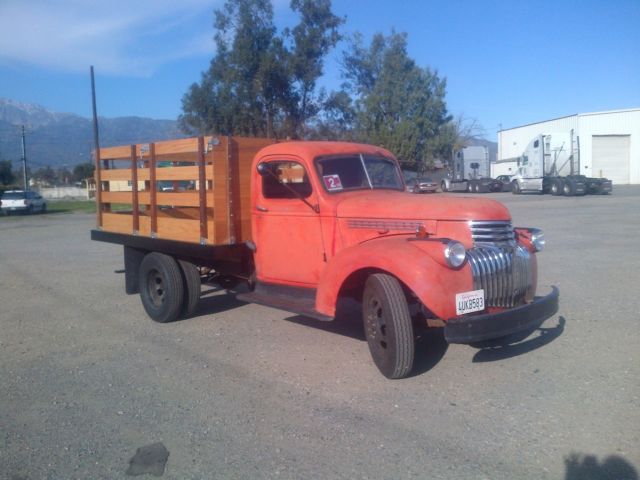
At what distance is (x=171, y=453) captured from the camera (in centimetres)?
369

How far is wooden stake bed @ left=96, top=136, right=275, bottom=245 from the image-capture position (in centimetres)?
620

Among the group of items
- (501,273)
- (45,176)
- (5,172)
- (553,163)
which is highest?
(45,176)

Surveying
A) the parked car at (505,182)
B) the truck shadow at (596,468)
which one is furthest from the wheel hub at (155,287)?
the parked car at (505,182)

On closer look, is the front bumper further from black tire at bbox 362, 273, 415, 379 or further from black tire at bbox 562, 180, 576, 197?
black tire at bbox 562, 180, 576, 197

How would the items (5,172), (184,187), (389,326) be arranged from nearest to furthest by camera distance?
(389,326)
(184,187)
(5,172)

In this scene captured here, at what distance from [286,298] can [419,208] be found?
1.72 m

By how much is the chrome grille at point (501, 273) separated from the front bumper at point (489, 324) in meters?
0.22

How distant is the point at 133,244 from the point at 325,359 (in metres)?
3.41

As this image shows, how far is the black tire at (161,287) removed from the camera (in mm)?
6805

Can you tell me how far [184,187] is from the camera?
786cm

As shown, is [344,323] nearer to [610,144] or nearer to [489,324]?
[489,324]

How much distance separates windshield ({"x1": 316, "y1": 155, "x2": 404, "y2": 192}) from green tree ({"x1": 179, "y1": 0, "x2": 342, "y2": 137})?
2236 cm

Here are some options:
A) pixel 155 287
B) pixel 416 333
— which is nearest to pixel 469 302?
pixel 416 333

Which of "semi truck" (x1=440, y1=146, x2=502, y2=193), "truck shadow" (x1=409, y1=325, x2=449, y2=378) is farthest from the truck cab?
"semi truck" (x1=440, y1=146, x2=502, y2=193)
